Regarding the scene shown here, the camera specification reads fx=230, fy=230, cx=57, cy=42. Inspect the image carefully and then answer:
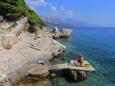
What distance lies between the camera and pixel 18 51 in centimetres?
3959

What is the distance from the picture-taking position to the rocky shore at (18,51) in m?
30.2

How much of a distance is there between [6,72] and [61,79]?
7810mm

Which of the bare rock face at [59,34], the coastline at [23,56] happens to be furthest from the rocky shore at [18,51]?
the bare rock face at [59,34]

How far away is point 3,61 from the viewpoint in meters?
32.3

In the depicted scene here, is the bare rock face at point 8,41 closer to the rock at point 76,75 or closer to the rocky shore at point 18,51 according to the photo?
the rocky shore at point 18,51

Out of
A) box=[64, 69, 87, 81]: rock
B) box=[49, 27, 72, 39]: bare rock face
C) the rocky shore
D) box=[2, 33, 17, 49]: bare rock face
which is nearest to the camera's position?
the rocky shore

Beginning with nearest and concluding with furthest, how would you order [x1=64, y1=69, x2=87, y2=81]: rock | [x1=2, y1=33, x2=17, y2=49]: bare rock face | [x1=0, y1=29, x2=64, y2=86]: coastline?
1. [x1=0, y1=29, x2=64, y2=86]: coastline
2. [x1=64, y1=69, x2=87, y2=81]: rock
3. [x1=2, y1=33, x2=17, y2=49]: bare rock face

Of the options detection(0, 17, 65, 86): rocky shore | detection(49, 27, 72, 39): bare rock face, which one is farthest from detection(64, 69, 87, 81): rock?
detection(49, 27, 72, 39): bare rock face

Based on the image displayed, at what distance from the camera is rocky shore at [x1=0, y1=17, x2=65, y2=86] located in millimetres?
30250

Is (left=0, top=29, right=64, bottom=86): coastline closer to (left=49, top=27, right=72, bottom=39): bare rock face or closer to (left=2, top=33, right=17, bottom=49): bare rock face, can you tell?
(left=2, top=33, right=17, bottom=49): bare rock face

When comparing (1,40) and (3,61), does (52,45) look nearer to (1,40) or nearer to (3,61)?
(1,40)

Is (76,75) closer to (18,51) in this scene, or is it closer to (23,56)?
(23,56)

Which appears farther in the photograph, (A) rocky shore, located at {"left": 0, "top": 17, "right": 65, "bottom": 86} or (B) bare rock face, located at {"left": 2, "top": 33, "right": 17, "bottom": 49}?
(B) bare rock face, located at {"left": 2, "top": 33, "right": 17, "bottom": 49}

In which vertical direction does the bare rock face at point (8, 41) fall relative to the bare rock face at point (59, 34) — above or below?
above
